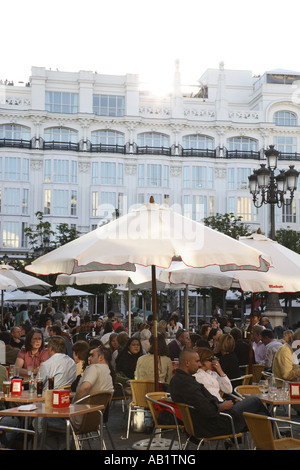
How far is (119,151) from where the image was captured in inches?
2350

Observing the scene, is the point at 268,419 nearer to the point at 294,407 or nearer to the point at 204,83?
the point at 294,407

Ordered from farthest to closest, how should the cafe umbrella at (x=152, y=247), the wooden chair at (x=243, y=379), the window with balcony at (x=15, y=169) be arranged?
the window with balcony at (x=15, y=169) < the wooden chair at (x=243, y=379) < the cafe umbrella at (x=152, y=247)

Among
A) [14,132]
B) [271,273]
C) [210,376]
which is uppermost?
[14,132]

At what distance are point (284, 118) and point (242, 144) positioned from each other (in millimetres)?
5436

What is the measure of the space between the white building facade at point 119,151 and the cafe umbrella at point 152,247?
49412mm

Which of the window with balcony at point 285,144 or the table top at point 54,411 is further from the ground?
the window with balcony at point 285,144

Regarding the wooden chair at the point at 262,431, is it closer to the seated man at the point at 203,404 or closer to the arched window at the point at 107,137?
the seated man at the point at 203,404

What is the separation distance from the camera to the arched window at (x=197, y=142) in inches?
2418

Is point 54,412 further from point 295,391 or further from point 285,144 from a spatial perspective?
point 285,144

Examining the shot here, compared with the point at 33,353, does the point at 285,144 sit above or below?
above

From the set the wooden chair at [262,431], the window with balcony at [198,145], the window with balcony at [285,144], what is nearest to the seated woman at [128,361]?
the wooden chair at [262,431]

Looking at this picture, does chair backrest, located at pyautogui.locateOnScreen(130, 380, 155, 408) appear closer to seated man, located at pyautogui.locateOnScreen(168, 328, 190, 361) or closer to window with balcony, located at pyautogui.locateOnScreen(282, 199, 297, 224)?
seated man, located at pyautogui.locateOnScreen(168, 328, 190, 361)

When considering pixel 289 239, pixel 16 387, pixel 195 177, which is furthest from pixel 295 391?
pixel 195 177

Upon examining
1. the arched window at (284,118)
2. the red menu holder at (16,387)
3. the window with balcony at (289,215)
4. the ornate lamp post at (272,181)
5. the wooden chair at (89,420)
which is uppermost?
the arched window at (284,118)
